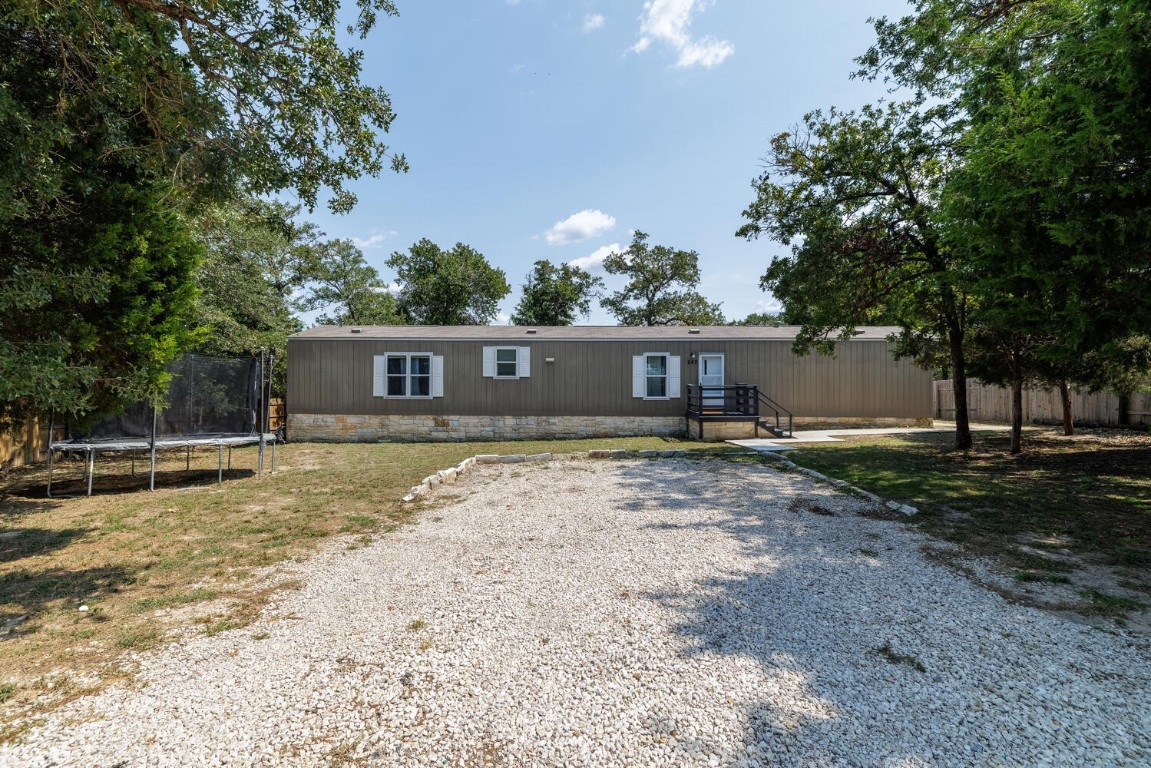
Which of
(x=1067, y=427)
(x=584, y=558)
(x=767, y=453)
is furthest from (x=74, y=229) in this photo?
(x=1067, y=427)

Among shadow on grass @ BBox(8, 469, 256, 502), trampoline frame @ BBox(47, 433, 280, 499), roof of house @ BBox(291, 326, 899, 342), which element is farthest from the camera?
roof of house @ BBox(291, 326, 899, 342)

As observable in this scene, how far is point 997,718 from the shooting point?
1905 mm

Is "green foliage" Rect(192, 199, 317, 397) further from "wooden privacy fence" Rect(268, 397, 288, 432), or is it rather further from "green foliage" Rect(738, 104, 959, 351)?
"green foliage" Rect(738, 104, 959, 351)

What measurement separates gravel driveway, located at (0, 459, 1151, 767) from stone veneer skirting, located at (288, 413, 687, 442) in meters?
8.92

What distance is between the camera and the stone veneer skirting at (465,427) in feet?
41.6

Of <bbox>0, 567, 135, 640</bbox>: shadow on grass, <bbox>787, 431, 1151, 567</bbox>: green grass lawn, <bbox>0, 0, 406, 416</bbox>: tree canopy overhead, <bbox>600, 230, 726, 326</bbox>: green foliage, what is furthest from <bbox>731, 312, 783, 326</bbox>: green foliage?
<bbox>0, 567, 135, 640</bbox>: shadow on grass

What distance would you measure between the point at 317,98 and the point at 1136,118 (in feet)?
22.2

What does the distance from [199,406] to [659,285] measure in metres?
23.6

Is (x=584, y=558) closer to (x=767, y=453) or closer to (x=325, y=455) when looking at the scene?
(x=767, y=453)

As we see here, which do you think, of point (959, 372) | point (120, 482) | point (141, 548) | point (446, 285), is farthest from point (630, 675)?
point (446, 285)

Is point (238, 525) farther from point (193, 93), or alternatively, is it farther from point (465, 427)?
point (465, 427)

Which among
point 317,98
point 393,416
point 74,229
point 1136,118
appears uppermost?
point 317,98

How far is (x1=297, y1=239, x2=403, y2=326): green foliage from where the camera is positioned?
2525 centimetres

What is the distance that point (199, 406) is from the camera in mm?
7121
